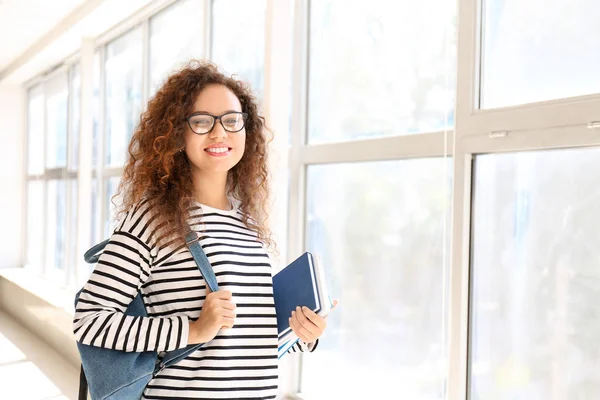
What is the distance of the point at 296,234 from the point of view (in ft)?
9.29

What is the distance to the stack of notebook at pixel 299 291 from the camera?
1.39 m

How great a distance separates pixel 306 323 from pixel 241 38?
89.1 inches

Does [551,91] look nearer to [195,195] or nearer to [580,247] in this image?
[580,247]

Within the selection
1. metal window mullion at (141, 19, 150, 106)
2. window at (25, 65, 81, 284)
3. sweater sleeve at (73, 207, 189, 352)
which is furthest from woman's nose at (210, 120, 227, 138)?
window at (25, 65, 81, 284)

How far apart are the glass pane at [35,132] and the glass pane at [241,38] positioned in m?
4.97

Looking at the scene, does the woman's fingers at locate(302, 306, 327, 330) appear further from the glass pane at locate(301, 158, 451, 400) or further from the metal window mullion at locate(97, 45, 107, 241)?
the metal window mullion at locate(97, 45, 107, 241)

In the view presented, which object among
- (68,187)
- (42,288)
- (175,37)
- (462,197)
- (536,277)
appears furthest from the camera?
(68,187)

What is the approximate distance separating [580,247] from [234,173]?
87 cm

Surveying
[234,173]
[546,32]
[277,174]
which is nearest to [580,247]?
[546,32]

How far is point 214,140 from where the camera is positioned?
145 cm

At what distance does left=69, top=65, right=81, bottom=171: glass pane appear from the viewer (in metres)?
6.62

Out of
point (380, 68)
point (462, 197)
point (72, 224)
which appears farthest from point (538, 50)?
point (72, 224)

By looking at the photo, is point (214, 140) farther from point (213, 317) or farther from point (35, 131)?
point (35, 131)

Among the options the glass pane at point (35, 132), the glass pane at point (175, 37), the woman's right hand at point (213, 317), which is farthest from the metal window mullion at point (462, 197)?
the glass pane at point (35, 132)
